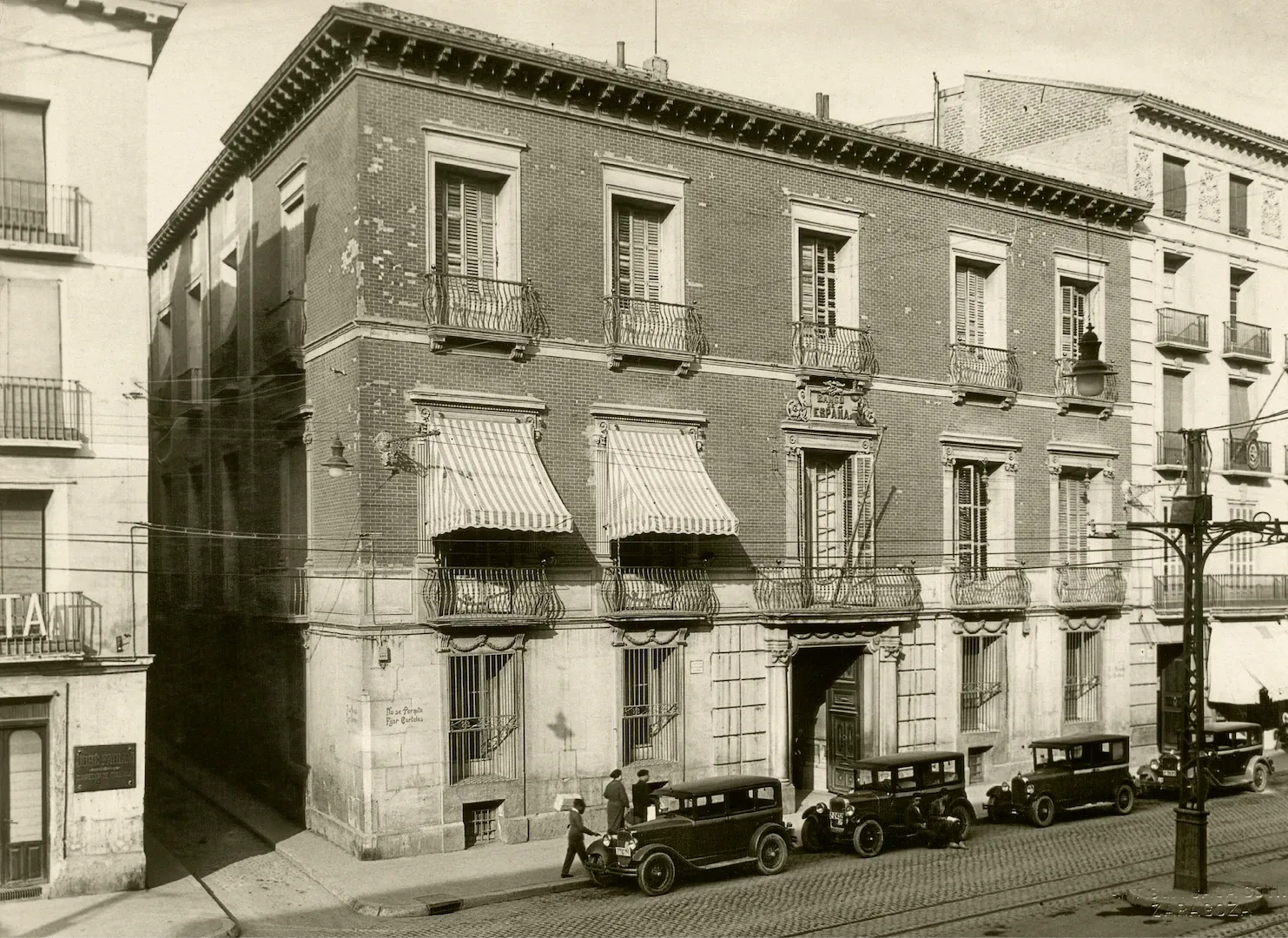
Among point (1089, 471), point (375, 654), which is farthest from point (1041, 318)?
point (375, 654)

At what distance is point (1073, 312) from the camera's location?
102 ft

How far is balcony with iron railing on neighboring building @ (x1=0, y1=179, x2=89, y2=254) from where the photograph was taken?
1820 cm

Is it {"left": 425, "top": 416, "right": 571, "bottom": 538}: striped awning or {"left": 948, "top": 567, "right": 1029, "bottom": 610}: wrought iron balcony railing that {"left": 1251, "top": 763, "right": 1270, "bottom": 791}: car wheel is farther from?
{"left": 425, "top": 416, "right": 571, "bottom": 538}: striped awning

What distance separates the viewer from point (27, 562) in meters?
18.3

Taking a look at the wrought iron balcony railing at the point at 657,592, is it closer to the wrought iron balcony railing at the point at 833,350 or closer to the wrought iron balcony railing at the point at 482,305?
the wrought iron balcony railing at the point at 482,305

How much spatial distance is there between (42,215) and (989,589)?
2052cm

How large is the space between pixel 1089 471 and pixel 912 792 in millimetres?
12763

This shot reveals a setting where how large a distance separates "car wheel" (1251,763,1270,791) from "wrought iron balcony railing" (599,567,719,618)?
516 inches

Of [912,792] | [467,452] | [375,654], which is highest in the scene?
[467,452]

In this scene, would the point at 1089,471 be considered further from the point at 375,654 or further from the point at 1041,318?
the point at 375,654

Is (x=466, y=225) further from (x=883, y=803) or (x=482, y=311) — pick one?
(x=883, y=803)

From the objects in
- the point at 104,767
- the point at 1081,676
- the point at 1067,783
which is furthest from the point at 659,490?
the point at 1081,676

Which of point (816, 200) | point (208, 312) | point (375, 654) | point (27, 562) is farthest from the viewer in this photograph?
point (208, 312)

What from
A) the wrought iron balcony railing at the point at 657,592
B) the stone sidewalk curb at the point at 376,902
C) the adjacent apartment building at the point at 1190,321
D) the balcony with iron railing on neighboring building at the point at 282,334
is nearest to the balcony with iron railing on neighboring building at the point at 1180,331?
the adjacent apartment building at the point at 1190,321
